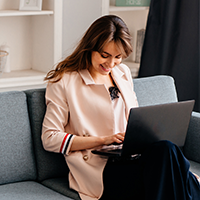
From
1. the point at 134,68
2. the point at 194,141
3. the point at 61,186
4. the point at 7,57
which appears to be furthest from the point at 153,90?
the point at 7,57

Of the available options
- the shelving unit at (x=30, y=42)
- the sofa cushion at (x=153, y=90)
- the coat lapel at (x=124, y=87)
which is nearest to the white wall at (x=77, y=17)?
the shelving unit at (x=30, y=42)

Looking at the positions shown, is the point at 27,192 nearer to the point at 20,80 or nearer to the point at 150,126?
the point at 150,126

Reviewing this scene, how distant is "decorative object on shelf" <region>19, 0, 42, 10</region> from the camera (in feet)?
8.04

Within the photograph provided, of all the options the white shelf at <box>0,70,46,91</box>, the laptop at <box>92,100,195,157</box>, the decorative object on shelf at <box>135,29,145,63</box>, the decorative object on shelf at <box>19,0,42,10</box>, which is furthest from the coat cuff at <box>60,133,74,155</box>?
the decorative object on shelf at <box>135,29,145,63</box>

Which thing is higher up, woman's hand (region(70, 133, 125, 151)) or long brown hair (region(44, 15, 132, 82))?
long brown hair (region(44, 15, 132, 82))

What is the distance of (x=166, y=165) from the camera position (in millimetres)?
1433

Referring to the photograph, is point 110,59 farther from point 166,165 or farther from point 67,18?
point 67,18

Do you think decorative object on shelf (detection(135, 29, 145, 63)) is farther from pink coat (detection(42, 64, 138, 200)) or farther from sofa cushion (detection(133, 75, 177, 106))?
pink coat (detection(42, 64, 138, 200))

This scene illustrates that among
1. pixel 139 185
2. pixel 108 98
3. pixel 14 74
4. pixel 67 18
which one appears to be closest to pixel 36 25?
pixel 67 18

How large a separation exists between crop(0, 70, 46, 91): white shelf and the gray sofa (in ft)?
2.24

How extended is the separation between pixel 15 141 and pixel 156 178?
0.64m

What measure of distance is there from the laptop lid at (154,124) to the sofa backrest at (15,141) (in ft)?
1.55

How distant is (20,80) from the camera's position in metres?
2.46

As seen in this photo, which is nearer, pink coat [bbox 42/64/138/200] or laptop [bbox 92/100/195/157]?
laptop [bbox 92/100/195/157]
